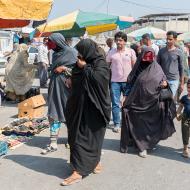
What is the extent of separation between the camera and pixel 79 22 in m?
11.5

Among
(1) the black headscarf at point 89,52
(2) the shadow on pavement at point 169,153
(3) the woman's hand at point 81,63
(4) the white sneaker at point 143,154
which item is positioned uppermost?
(1) the black headscarf at point 89,52

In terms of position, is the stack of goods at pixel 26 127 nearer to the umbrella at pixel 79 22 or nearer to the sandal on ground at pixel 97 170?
the sandal on ground at pixel 97 170

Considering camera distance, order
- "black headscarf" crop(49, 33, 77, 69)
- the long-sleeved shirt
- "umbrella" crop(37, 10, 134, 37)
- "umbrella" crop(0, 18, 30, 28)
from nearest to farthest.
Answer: "black headscarf" crop(49, 33, 77, 69), the long-sleeved shirt, "umbrella" crop(0, 18, 30, 28), "umbrella" crop(37, 10, 134, 37)

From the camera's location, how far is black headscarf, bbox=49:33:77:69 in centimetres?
652

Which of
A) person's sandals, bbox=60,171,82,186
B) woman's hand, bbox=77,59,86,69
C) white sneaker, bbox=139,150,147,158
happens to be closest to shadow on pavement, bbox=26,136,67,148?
white sneaker, bbox=139,150,147,158

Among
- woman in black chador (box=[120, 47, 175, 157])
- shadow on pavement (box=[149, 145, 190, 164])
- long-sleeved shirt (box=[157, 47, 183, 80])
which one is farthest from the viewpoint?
long-sleeved shirt (box=[157, 47, 183, 80])

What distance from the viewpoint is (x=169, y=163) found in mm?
6047

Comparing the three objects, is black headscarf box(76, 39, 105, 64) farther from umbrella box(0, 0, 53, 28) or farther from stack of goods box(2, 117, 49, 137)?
stack of goods box(2, 117, 49, 137)

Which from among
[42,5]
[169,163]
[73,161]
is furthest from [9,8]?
[169,163]

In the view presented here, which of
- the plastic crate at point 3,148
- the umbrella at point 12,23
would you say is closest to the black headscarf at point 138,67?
the plastic crate at point 3,148

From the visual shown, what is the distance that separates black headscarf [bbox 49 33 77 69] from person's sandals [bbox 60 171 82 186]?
6.37 feet

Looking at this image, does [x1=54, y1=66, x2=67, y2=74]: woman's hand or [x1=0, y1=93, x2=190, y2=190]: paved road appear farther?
[x1=54, y1=66, x2=67, y2=74]: woman's hand

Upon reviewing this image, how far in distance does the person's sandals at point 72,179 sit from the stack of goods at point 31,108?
3951 millimetres

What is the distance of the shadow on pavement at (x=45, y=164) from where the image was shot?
5645 millimetres
